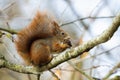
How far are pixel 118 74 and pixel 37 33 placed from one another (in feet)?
2.45

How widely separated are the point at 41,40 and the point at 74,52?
0.23 metres

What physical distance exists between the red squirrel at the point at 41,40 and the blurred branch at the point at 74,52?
0.10ft

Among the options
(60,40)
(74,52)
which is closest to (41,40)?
(60,40)

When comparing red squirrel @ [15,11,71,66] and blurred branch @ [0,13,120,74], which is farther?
red squirrel @ [15,11,71,66]

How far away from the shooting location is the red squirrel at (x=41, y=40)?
1.60 m

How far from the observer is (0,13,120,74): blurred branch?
1.30m

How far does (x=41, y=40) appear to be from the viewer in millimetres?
1652

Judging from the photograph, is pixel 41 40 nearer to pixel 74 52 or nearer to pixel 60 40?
pixel 60 40

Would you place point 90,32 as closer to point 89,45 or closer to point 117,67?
point 117,67

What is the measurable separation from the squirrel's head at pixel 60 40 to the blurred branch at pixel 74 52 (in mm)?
41

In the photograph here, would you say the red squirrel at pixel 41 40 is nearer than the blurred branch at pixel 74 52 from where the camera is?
No

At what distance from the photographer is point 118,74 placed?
2195 millimetres

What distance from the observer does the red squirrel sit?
5.25ft

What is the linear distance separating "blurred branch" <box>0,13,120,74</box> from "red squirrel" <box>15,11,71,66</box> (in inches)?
1.2
